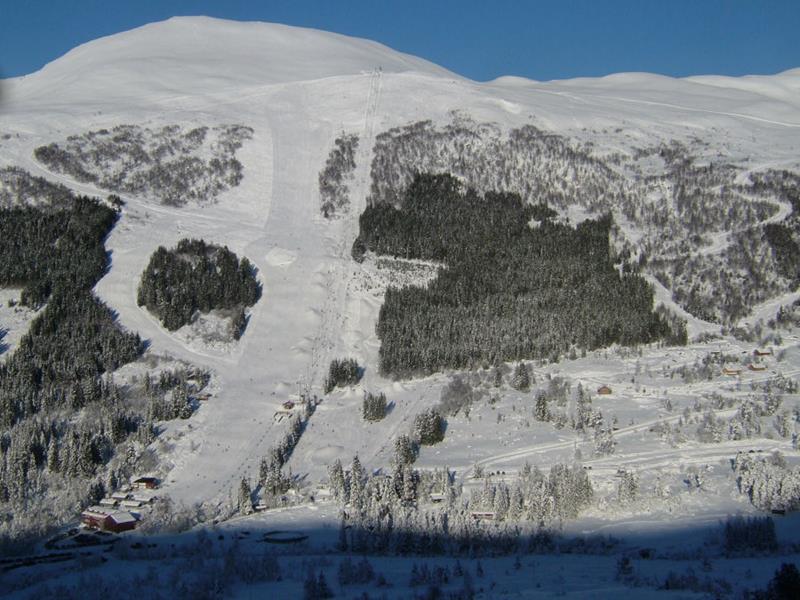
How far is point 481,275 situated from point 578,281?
820cm

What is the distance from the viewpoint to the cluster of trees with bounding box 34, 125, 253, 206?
3669 inches

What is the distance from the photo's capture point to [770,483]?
45.0 m

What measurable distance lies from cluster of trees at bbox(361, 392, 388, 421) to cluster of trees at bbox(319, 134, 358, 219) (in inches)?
1369

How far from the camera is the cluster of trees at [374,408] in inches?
2352

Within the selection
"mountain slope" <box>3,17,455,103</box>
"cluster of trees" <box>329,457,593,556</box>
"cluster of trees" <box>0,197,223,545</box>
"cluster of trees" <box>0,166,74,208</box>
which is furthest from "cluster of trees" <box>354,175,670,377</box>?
"mountain slope" <box>3,17,455,103</box>

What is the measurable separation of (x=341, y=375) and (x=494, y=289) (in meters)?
16.9

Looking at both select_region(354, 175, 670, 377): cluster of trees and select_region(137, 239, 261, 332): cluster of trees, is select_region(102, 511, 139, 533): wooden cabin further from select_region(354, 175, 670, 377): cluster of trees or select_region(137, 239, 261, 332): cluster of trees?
select_region(137, 239, 261, 332): cluster of trees

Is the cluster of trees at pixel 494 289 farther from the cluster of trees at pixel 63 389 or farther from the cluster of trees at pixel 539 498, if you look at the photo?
the cluster of trees at pixel 63 389

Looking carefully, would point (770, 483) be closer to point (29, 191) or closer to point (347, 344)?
point (347, 344)

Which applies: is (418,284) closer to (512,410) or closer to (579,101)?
(512,410)

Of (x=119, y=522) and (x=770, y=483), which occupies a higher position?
(x=770, y=483)

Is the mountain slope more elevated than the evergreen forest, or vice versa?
the mountain slope

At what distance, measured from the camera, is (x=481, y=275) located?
253 feet

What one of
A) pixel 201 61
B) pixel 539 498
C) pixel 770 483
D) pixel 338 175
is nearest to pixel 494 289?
pixel 338 175
